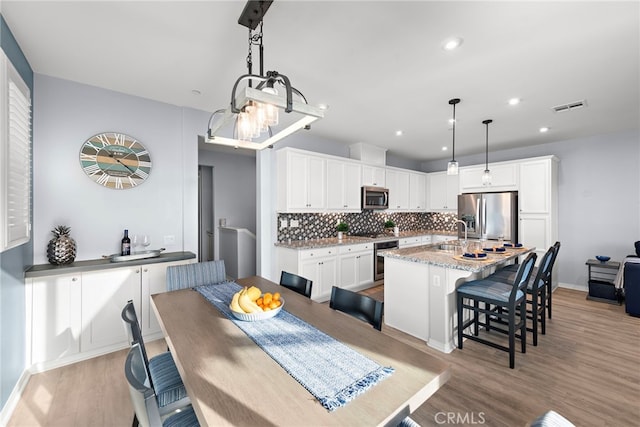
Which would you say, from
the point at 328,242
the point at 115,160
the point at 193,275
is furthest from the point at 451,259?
the point at 115,160

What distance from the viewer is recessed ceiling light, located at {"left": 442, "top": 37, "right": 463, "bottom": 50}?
6.66 feet

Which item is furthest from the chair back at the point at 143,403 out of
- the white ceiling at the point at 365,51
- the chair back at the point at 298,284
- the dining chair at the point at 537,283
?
the dining chair at the point at 537,283

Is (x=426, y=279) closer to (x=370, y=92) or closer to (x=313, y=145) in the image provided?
(x=370, y=92)

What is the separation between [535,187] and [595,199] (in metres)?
0.99

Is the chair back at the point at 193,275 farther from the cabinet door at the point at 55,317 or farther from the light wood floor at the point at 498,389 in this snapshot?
the cabinet door at the point at 55,317

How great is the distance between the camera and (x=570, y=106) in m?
3.31

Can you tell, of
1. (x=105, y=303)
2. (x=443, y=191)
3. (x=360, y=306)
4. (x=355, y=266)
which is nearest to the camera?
(x=360, y=306)

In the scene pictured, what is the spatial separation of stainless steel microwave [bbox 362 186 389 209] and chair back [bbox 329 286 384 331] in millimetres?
3298

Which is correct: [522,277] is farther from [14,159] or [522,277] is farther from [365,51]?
[14,159]

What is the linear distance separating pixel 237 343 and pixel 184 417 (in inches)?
16.2

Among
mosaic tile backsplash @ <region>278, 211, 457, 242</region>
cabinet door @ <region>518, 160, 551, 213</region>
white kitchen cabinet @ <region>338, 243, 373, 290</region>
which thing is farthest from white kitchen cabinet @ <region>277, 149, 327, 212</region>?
cabinet door @ <region>518, 160, 551, 213</region>

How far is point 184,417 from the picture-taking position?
1.29 meters

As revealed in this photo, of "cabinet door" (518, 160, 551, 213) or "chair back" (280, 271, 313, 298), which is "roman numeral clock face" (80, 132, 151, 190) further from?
"cabinet door" (518, 160, 551, 213)

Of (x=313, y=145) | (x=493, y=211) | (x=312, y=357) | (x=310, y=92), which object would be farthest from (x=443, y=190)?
(x=312, y=357)
